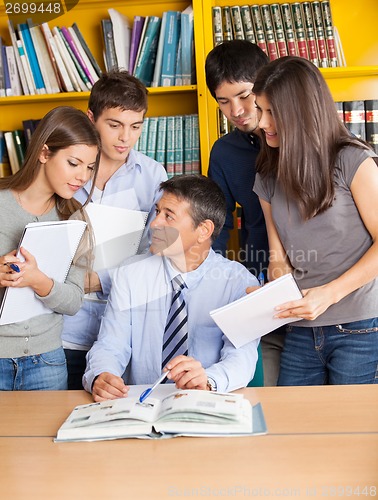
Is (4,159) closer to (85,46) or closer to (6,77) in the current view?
Answer: (6,77)

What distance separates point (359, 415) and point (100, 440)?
599 mm

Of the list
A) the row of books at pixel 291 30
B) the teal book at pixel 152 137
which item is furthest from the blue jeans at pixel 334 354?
the row of books at pixel 291 30

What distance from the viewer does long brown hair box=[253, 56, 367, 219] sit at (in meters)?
1.87

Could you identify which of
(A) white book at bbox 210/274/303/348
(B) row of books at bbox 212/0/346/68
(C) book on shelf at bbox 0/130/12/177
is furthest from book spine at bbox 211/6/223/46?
(A) white book at bbox 210/274/303/348

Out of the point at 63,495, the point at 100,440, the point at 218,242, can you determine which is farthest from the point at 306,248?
the point at 63,495

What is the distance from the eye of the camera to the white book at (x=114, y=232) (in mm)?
2146

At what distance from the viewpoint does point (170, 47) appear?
9.72 ft

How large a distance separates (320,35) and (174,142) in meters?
0.79

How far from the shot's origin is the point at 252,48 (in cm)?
236

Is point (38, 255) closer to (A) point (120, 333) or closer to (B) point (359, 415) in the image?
(A) point (120, 333)

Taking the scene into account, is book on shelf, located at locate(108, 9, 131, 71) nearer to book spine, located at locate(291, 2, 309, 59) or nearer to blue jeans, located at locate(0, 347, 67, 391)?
book spine, located at locate(291, 2, 309, 59)

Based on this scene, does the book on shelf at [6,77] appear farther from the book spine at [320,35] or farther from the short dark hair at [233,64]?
the book spine at [320,35]

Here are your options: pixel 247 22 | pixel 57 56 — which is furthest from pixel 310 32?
pixel 57 56

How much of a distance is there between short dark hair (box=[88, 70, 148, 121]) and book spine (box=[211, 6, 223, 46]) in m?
0.75
